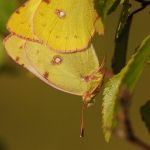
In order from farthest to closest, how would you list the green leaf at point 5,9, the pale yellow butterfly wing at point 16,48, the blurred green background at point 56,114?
the blurred green background at point 56,114 → the green leaf at point 5,9 → the pale yellow butterfly wing at point 16,48

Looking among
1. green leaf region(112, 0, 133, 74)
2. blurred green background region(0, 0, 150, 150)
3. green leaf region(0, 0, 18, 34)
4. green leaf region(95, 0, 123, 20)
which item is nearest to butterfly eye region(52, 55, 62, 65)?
green leaf region(112, 0, 133, 74)

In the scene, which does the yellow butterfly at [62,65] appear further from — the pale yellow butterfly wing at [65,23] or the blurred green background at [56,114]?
the blurred green background at [56,114]

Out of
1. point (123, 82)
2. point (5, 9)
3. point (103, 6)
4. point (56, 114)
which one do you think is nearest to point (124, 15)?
point (103, 6)

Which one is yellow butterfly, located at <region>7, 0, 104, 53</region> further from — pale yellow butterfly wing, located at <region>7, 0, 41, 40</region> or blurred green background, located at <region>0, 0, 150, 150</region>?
blurred green background, located at <region>0, 0, 150, 150</region>

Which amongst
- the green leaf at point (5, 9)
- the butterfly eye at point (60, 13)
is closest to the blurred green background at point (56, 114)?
the green leaf at point (5, 9)

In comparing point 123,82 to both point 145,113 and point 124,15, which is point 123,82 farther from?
point 145,113

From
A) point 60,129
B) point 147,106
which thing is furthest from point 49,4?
point 60,129
